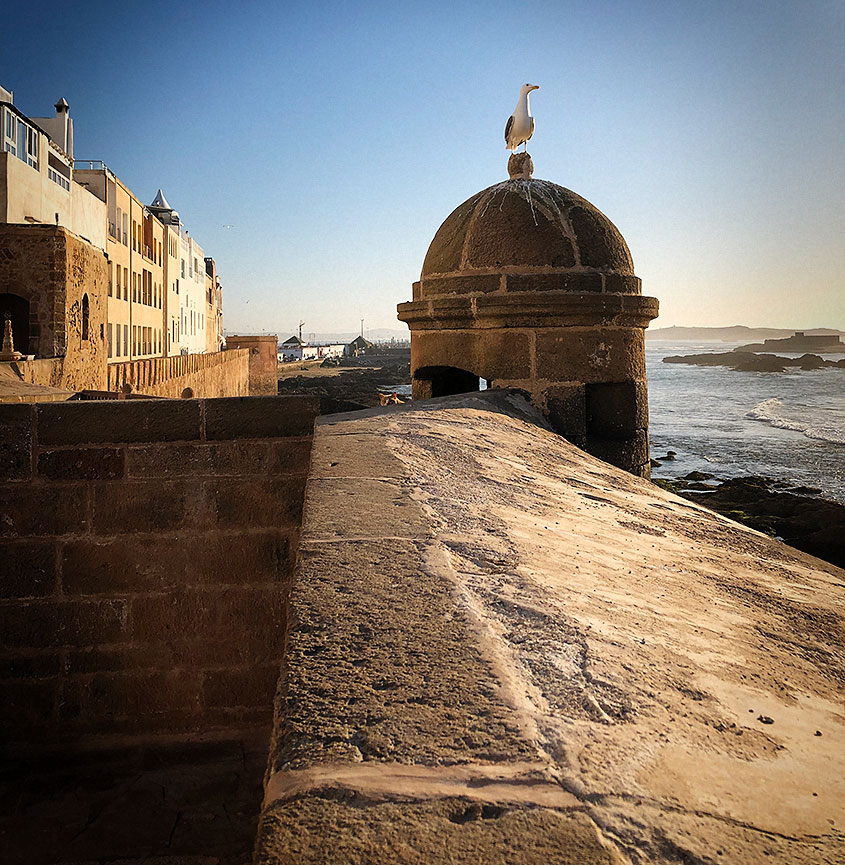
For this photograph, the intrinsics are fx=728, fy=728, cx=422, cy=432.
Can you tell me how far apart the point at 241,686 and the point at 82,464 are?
54.1 inches

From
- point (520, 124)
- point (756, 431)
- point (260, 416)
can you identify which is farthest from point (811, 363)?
point (260, 416)

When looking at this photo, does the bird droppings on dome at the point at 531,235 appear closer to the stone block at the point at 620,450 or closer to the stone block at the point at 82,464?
the stone block at the point at 620,450

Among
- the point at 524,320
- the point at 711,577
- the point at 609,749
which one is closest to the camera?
the point at 609,749

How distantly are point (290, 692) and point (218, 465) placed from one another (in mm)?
2656

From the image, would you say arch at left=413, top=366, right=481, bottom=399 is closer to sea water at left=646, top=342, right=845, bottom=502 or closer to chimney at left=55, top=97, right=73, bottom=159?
sea water at left=646, top=342, right=845, bottom=502

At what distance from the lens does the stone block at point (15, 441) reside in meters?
3.41

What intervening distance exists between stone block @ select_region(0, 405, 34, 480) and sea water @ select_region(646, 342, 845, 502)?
62.1 feet

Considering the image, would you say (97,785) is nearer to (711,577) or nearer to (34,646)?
(34,646)

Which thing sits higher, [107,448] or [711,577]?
[107,448]

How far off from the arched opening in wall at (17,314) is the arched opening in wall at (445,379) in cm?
1174

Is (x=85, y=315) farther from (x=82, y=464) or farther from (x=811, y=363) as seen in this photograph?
(x=811, y=363)

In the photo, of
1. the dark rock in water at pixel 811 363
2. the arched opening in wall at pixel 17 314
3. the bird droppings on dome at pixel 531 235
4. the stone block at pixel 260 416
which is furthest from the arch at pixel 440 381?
the dark rock in water at pixel 811 363

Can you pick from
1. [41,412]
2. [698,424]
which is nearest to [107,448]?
[41,412]

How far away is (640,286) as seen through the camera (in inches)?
212
